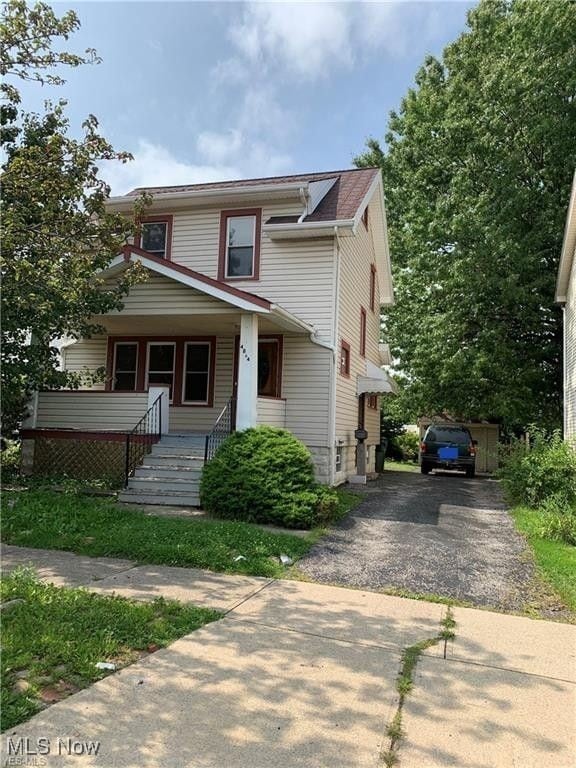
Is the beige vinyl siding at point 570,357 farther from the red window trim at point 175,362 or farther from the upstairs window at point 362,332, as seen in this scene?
the red window trim at point 175,362

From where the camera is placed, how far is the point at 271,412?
37.2ft

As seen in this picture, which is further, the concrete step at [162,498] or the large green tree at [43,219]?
the concrete step at [162,498]

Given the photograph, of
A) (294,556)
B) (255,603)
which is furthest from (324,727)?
(294,556)

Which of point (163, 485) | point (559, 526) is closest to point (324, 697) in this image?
point (559, 526)

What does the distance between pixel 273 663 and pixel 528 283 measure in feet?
56.4

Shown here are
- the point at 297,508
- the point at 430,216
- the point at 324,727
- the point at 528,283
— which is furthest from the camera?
the point at 430,216

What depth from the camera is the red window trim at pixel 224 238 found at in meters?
12.8

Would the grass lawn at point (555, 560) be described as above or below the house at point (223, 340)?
below

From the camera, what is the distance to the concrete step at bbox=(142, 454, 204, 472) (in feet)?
32.7

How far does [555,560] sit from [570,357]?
32.1 ft

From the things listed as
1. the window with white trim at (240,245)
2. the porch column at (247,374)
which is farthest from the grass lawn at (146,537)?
the window with white trim at (240,245)

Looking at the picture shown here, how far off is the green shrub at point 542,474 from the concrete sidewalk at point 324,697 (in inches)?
229

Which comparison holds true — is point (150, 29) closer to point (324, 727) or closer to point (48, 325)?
point (48, 325)

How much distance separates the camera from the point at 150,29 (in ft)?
26.8
